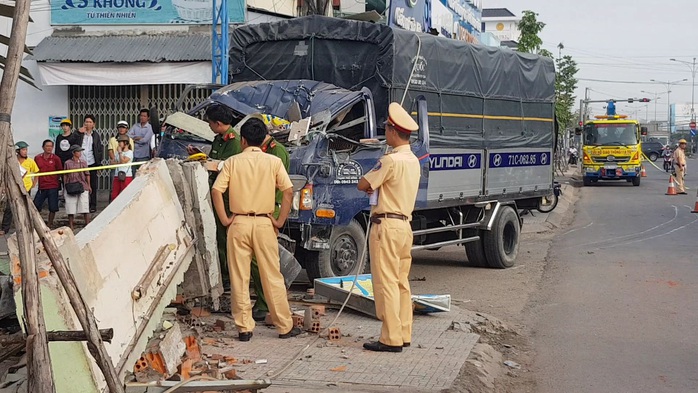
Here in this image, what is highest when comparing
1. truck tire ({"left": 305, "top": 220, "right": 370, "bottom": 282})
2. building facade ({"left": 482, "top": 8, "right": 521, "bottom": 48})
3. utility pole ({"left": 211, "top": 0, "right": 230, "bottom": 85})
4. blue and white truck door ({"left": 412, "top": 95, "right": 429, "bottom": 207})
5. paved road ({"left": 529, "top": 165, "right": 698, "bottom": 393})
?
building facade ({"left": 482, "top": 8, "right": 521, "bottom": 48})

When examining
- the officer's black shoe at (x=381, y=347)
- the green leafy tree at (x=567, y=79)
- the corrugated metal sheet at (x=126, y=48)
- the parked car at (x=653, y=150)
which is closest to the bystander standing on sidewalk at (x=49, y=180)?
the corrugated metal sheet at (x=126, y=48)

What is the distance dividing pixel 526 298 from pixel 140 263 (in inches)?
238

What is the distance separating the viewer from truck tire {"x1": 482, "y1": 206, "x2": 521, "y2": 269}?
42.4 feet

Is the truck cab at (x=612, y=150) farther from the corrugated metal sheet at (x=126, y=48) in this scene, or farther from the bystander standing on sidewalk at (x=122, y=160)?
the bystander standing on sidewalk at (x=122, y=160)

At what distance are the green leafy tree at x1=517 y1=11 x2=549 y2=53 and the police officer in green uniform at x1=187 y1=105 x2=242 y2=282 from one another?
3497 centimetres

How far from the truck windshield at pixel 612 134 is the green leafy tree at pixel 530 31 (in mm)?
5979

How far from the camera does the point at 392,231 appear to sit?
7.32 m

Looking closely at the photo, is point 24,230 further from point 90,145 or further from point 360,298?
point 90,145

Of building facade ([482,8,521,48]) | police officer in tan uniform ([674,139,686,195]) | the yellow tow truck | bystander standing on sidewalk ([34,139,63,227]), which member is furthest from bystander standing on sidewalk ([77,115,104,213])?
building facade ([482,8,521,48])

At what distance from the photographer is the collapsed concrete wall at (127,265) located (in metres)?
4.82

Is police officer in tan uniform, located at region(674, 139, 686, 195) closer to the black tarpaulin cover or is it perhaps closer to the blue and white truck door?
the black tarpaulin cover

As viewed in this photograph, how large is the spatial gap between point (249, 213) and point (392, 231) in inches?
46.3

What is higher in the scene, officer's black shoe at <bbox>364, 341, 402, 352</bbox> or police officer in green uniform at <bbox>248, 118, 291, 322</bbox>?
police officer in green uniform at <bbox>248, 118, 291, 322</bbox>

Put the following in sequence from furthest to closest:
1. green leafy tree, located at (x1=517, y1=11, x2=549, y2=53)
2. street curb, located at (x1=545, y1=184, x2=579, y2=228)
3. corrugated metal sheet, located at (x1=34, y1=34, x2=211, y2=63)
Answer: green leafy tree, located at (x1=517, y1=11, x2=549, y2=53), street curb, located at (x1=545, y1=184, x2=579, y2=228), corrugated metal sheet, located at (x1=34, y1=34, x2=211, y2=63)
